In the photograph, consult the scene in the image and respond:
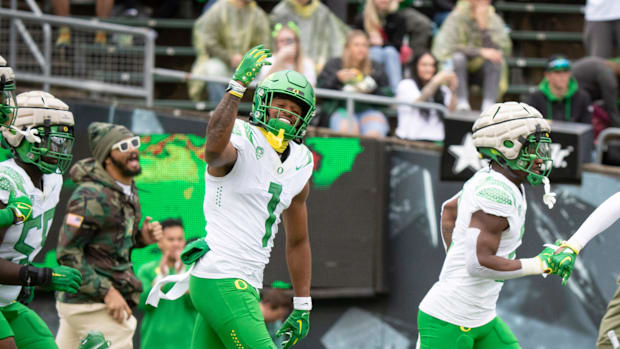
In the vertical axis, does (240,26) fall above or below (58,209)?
above

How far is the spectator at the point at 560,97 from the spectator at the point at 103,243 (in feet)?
13.9

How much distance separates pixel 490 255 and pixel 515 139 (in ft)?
2.21

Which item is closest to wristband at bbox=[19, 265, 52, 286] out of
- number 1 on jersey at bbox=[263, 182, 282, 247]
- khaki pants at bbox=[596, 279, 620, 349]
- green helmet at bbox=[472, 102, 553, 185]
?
number 1 on jersey at bbox=[263, 182, 282, 247]

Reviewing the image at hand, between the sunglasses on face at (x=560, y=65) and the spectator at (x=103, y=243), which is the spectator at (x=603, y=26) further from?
the spectator at (x=103, y=243)

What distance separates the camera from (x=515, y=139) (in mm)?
5656

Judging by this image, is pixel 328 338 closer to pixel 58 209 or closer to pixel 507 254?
pixel 58 209

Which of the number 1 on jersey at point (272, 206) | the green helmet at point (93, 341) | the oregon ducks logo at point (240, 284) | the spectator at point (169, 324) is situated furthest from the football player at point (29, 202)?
the spectator at point (169, 324)

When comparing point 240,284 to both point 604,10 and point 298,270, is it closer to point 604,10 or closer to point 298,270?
point 298,270

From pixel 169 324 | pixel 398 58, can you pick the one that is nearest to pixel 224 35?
pixel 398 58

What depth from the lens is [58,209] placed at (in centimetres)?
944

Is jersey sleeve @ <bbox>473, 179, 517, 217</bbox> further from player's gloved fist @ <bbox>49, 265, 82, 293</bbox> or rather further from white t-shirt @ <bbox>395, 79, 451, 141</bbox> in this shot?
white t-shirt @ <bbox>395, 79, 451, 141</bbox>

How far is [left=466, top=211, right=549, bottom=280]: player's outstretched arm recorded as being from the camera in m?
Answer: 5.39

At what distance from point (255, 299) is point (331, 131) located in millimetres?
4295

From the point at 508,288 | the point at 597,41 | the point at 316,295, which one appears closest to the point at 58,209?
the point at 316,295
